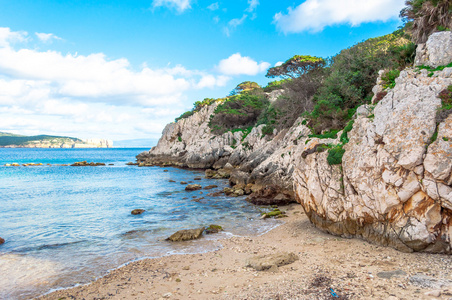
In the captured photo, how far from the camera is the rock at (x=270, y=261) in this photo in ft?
29.0

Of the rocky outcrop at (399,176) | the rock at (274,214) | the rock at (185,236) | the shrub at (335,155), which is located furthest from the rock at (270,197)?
the shrub at (335,155)

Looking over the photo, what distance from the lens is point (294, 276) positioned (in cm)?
799

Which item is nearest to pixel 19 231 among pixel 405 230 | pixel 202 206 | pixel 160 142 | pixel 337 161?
pixel 202 206

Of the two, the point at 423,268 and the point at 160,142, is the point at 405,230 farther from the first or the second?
the point at 160,142

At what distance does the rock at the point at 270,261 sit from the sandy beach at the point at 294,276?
0.54ft

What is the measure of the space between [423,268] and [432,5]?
14161mm

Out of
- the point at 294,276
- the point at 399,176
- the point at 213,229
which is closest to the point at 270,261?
the point at 294,276

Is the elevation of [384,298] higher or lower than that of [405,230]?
lower

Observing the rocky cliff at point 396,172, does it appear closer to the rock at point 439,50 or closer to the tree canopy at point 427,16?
the rock at point 439,50

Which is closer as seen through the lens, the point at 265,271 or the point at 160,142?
the point at 265,271

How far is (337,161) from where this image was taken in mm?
11391

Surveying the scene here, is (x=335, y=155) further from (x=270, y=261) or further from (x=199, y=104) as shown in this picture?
(x=199, y=104)

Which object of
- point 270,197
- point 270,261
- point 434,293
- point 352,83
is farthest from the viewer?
point 270,197

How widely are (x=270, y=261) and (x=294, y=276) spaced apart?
120cm
